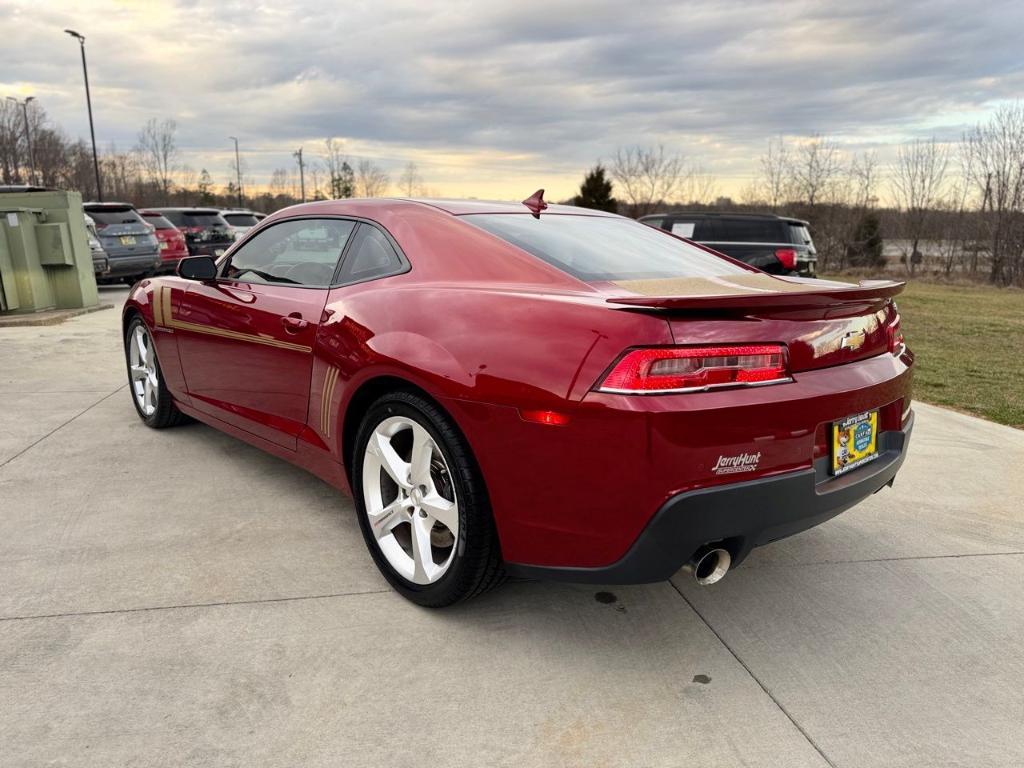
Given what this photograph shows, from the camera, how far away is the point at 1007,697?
231cm

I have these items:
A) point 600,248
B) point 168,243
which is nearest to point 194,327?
point 600,248

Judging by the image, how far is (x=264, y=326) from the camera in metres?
3.48

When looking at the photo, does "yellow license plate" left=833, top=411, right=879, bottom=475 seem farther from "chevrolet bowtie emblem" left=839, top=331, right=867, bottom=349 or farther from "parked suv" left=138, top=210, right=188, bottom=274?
"parked suv" left=138, top=210, right=188, bottom=274

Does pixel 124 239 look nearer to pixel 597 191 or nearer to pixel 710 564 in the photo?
pixel 710 564

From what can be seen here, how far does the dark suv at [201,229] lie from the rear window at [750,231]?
1258 cm

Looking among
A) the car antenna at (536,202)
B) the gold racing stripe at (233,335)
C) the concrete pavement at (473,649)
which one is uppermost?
the car antenna at (536,202)

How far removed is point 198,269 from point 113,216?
41.6ft

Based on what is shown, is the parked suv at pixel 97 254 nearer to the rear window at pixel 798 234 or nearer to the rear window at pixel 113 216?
the rear window at pixel 113 216

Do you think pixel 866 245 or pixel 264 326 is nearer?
pixel 264 326

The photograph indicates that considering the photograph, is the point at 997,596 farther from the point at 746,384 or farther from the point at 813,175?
the point at 813,175

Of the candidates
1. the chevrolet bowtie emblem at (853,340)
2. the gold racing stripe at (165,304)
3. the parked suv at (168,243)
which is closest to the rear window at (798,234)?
the gold racing stripe at (165,304)

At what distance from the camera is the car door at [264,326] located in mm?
3287

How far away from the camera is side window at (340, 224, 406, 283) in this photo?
3.00m

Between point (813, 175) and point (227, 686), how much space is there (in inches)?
1423
